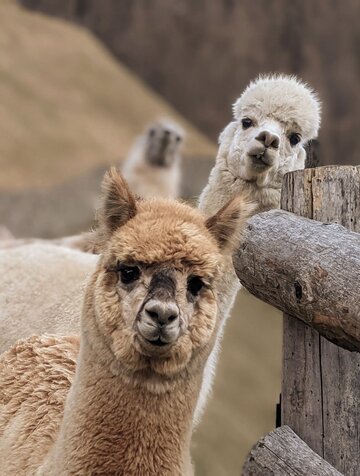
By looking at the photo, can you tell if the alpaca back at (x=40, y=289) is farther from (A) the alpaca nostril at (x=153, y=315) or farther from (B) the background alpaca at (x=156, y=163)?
(B) the background alpaca at (x=156, y=163)

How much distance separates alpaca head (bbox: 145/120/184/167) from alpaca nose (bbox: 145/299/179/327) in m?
5.50

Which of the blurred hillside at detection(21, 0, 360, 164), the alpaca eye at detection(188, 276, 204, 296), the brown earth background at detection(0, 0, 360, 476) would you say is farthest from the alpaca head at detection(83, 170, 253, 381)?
the blurred hillside at detection(21, 0, 360, 164)

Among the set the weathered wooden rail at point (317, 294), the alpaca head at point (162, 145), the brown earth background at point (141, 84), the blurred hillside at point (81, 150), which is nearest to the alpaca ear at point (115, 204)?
the weathered wooden rail at point (317, 294)

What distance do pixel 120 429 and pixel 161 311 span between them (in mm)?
405

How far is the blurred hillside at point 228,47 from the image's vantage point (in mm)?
15602

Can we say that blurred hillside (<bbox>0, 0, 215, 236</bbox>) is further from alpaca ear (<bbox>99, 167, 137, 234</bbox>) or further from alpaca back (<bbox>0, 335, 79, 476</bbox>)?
alpaca ear (<bbox>99, 167, 137, 234</bbox>)

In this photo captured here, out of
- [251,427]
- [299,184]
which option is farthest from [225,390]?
[299,184]

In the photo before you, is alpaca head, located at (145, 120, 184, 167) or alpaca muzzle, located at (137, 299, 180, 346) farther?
alpaca head, located at (145, 120, 184, 167)

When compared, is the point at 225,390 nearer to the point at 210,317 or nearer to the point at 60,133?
the point at 60,133

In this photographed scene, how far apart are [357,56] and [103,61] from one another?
15.4ft

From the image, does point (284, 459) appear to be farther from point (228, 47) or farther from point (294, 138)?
point (228, 47)

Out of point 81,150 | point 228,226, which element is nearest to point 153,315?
point 228,226

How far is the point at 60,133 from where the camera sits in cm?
1521

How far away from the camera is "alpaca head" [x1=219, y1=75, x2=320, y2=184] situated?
3.70 metres
